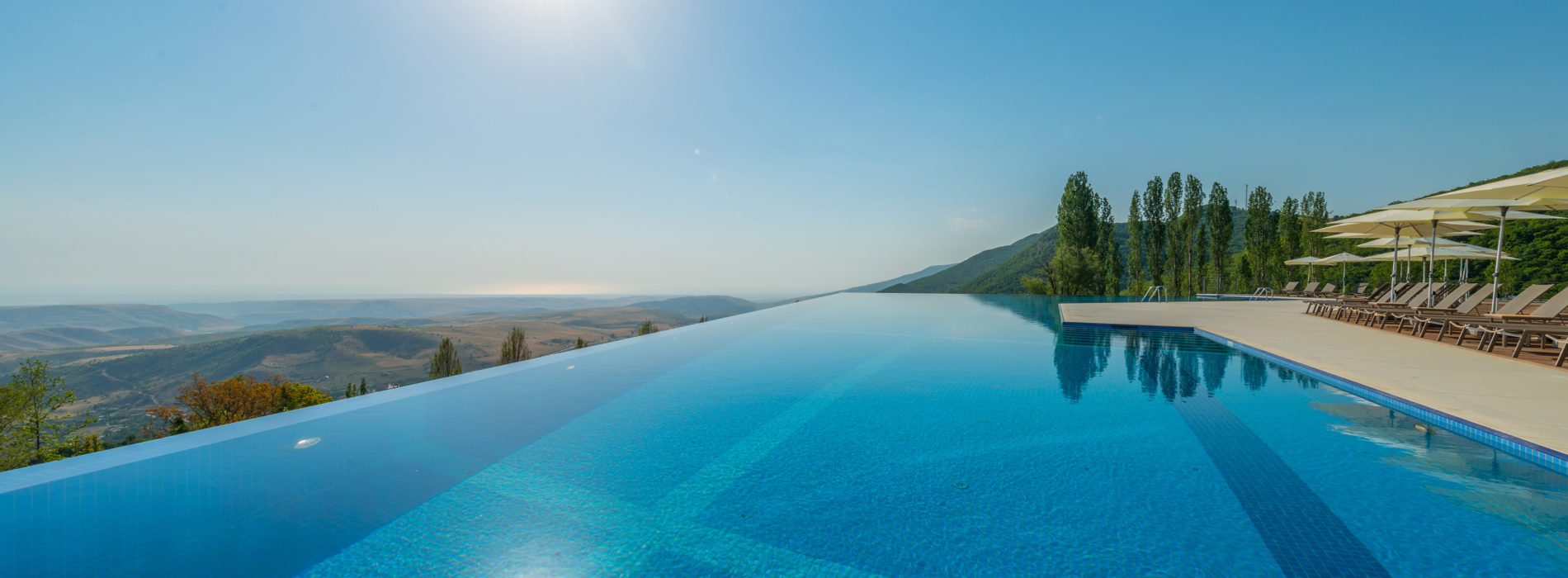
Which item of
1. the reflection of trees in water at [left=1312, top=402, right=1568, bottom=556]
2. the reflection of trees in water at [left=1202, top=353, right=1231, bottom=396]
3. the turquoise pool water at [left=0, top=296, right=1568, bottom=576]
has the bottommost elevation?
the turquoise pool water at [left=0, top=296, right=1568, bottom=576]

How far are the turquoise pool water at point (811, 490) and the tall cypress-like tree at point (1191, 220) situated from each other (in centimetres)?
1890

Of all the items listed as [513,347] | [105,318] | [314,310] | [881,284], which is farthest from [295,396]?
[105,318]

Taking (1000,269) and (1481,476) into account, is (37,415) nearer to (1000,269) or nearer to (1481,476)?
(1481,476)

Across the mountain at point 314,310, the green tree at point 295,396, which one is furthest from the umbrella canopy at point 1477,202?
the mountain at point 314,310

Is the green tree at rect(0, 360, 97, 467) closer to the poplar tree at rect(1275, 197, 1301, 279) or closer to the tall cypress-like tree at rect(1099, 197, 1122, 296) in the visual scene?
the tall cypress-like tree at rect(1099, 197, 1122, 296)

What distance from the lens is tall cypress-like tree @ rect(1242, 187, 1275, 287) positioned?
21562 mm

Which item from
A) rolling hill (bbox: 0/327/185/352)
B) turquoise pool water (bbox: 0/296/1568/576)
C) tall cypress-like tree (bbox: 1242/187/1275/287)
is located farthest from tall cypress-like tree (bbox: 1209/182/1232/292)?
rolling hill (bbox: 0/327/185/352)

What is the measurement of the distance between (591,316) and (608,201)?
4769 centimetres

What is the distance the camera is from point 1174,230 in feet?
64.8

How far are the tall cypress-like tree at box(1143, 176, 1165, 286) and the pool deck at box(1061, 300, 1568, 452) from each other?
44.8ft

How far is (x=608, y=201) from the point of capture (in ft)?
62.4

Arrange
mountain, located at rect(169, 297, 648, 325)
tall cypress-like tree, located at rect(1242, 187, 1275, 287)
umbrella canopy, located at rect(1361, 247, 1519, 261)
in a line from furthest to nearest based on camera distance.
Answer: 1. mountain, located at rect(169, 297, 648, 325)
2. tall cypress-like tree, located at rect(1242, 187, 1275, 287)
3. umbrella canopy, located at rect(1361, 247, 1519, 261)

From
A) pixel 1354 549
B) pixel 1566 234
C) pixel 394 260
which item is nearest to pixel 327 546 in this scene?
pixel 1354 549

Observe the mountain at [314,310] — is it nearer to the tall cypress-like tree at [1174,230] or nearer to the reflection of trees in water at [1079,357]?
the tall cypress-like tree at [1174,230]
